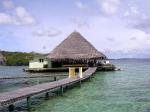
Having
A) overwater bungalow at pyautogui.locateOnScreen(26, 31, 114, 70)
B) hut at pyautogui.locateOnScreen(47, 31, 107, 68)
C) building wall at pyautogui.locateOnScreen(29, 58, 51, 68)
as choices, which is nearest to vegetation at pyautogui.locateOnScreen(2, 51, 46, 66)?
building wall at pyautogui.locateOnScreen(29, 58, 51, 68)

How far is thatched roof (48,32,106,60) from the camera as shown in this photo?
44.1 m

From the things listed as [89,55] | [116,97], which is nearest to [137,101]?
[116,97]

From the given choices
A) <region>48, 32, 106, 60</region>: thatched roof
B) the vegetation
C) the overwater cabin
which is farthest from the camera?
the vegetation

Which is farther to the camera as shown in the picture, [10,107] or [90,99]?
[90,99]

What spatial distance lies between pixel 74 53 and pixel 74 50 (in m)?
0.51

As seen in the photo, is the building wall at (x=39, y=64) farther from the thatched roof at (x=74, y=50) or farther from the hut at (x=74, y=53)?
the thatched roof at (x=74, y=50)

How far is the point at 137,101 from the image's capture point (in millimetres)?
18031

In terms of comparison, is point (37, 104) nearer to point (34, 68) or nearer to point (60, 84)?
point (60, 84)

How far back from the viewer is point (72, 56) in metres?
44.2

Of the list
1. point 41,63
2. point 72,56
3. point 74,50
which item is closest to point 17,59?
point 41,63

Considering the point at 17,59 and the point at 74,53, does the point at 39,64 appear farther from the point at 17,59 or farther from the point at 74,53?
the point at 17,59

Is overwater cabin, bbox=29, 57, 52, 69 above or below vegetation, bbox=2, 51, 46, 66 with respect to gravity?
below

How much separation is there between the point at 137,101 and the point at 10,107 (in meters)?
6.42

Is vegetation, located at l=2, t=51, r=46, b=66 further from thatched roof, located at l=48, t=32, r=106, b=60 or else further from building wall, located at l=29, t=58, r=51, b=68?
thatched roof, located at l=48, t=32, r=106, b=60
